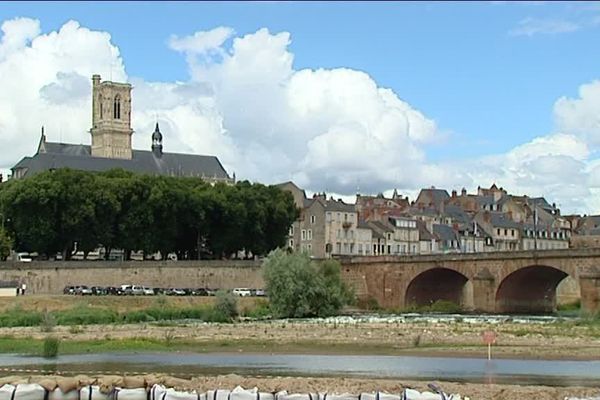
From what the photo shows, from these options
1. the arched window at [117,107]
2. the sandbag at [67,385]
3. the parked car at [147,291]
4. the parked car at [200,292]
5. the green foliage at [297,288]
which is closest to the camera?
the sandbag at [67,385]

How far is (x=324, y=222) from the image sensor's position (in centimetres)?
13075

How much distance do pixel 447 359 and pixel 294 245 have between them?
89836 millimetres

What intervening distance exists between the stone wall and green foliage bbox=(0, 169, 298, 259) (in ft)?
9.64

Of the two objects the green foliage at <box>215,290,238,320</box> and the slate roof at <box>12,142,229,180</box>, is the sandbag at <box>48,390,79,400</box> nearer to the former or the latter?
the green foliage at <box>215,290,238,320</box>

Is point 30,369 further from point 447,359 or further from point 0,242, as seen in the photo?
point 0,242

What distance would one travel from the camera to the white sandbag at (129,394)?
26670mm

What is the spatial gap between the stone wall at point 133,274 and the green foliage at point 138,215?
9.64 feet

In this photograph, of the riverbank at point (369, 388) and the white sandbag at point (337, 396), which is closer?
the white sandbag at point (337, 396)

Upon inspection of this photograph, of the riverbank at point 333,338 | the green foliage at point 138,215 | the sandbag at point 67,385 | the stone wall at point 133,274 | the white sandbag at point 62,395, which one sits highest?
the green foliage at point 138,215

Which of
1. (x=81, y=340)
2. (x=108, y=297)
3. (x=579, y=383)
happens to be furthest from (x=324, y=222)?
(x=579, y=383)

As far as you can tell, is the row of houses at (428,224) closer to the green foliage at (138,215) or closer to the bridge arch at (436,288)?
the green foliage at (138,215)

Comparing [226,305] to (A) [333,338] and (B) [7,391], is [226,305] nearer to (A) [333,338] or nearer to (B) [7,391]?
(A) [333,338]

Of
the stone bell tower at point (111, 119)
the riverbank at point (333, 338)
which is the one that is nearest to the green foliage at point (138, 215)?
the riverbank at point (333, 338)

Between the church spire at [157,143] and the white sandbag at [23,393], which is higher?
the church spire at [157,143]
